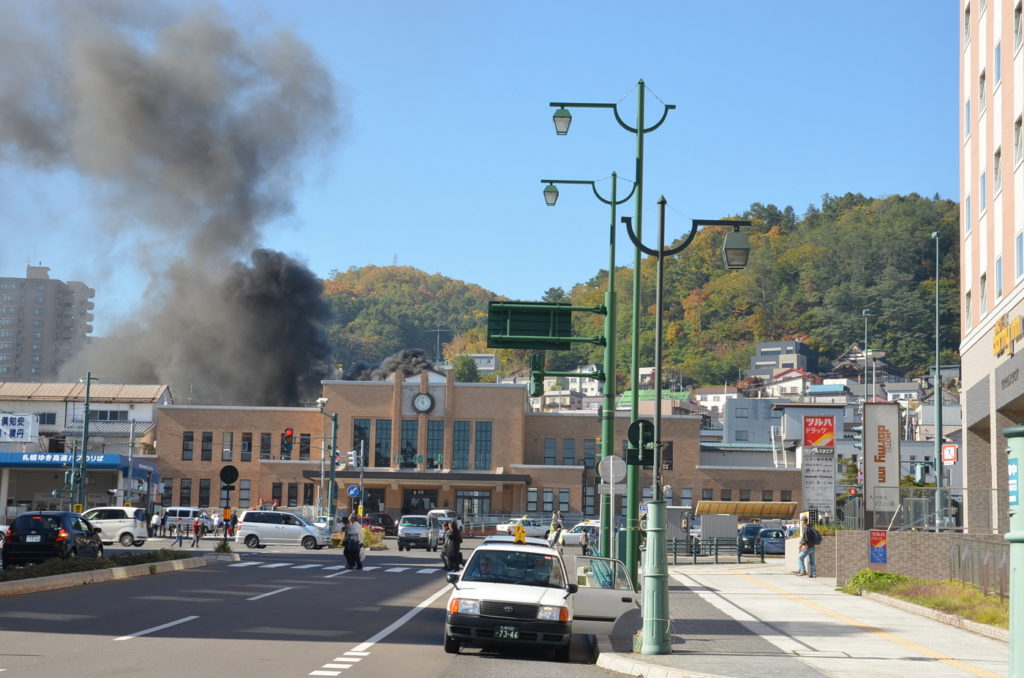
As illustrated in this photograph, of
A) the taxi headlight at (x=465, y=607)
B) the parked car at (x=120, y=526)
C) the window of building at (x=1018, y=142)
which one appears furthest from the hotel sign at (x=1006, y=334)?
the parked car at (x=120, y=526)

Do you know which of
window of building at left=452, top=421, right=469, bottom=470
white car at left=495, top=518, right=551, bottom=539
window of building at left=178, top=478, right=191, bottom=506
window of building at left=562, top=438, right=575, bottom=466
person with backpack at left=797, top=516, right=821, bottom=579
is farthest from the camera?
window of building at left=562, top=438, right=575, bottom=466

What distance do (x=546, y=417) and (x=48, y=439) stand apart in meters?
36.9

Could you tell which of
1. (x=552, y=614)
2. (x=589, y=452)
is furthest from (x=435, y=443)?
(x=552, y=614)

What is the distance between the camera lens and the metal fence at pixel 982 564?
21891mm

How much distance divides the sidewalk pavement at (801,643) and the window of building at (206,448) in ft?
226

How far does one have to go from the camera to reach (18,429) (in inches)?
3302

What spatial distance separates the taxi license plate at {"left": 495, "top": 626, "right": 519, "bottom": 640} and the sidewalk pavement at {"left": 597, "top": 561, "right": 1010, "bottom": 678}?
3.54 ft

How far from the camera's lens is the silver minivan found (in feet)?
168

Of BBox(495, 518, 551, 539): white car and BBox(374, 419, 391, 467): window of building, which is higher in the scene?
BBox(374, 419, 391, 467): window of building

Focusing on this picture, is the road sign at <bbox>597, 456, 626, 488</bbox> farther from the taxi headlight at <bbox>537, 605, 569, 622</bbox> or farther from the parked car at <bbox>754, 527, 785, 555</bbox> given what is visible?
the parked car at <bbox>754, 527, 785, 555</bbox>

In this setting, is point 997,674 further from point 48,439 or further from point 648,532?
point 48,439

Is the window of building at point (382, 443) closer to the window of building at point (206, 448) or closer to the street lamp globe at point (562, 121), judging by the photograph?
the window of building at point (206, 448)

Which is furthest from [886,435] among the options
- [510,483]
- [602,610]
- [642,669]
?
[510,483]

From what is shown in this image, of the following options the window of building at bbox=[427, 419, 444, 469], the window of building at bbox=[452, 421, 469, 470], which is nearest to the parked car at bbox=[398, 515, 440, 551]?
the window of building at bbox=[427, 419, 444, 469]
